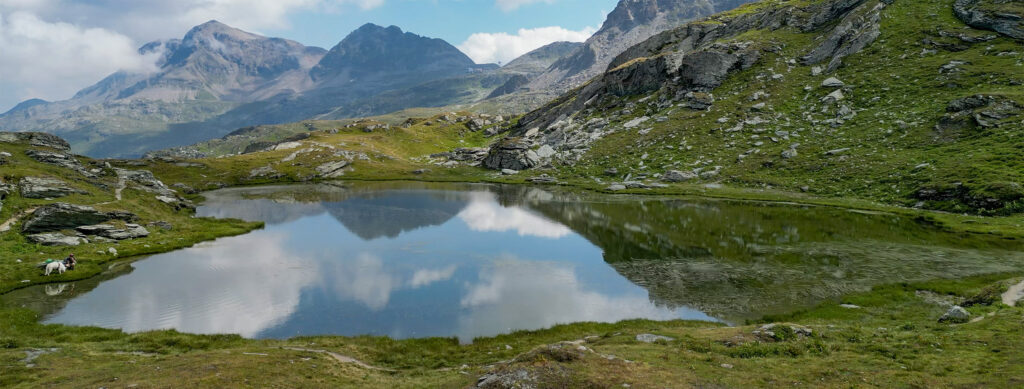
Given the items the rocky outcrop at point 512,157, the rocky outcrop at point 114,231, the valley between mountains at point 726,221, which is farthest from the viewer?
the rocky outcrop at point 512,157

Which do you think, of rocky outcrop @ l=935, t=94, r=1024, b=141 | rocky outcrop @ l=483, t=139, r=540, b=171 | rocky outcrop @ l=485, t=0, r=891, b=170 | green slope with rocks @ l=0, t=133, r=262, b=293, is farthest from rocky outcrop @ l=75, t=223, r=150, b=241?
rocky outcrop @ l=935, t=94, r=1024, b=141

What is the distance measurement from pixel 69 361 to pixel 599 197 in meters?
92.2

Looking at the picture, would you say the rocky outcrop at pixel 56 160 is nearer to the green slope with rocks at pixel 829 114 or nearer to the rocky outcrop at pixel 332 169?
the rocky outcrop at pixel 332 169

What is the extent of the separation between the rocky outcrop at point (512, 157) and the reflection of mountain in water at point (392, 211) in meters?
48.1

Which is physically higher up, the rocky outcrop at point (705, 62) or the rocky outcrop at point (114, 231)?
the rocky outcrop at point (705, 62)

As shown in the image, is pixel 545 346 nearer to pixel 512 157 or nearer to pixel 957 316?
pixel 957 316

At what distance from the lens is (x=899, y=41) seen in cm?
12069

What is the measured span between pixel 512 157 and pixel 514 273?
413ft

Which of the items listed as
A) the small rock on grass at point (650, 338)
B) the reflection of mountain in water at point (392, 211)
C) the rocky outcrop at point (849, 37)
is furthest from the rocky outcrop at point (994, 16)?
the small rock on grass at point (650, 338)

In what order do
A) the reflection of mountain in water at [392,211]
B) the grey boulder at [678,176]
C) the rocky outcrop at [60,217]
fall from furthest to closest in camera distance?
the grey boulder at [678,176]
the reflection of mountain in water at [392,211]
the rocky outcrop at [60,217]

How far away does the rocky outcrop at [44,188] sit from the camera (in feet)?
203

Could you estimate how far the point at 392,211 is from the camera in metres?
94.9

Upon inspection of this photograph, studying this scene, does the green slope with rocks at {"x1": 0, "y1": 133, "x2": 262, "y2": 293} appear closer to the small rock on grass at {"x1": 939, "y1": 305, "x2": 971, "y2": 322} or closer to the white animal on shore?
the white animal on shore

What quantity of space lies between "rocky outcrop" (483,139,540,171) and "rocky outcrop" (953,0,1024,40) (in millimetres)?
130823
